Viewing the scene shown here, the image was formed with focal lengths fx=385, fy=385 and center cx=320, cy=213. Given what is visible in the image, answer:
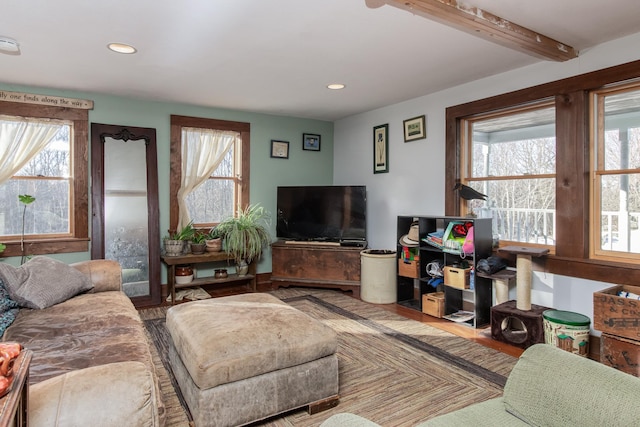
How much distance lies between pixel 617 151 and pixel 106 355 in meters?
3.51

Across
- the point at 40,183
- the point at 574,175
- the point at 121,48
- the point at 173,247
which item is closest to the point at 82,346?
the point at 121,48

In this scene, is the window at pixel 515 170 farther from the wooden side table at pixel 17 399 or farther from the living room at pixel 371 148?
the wooden side table at pixel 17 399

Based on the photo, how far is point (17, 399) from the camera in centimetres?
85

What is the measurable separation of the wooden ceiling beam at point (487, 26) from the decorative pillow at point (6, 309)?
2.69m

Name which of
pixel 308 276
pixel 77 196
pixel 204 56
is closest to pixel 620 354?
pixel 308 276

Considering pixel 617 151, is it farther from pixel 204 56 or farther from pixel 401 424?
pixel 204 56

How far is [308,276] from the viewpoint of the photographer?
471 centimetres

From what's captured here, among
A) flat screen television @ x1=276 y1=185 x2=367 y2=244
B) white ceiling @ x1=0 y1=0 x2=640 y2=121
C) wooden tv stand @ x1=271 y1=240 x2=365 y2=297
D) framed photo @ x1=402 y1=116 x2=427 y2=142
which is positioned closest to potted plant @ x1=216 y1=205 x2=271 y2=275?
wooden tv stand @ x1=271 y1=240 x2=365 y2=297

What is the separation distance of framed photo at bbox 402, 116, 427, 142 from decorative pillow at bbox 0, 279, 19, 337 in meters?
3.82

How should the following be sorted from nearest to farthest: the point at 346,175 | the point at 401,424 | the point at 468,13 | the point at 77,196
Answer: the point at 401,424
the point at 468,13
the point at 77,196
the point at 346,175

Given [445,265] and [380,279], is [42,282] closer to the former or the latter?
[380,279]

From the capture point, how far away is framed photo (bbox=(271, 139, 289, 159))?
17.0ft

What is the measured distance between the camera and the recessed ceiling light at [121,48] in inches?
109

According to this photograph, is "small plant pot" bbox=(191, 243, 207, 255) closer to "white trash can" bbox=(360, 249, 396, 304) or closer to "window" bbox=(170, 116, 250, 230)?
"window" bbox=(170, 116, 250, 230)
